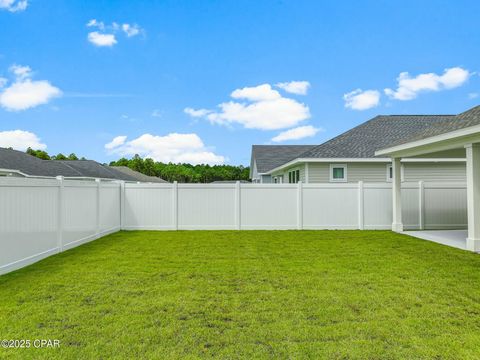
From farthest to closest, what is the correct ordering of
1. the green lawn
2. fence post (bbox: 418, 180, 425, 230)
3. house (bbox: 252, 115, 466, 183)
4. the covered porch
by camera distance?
house (bbox: 252, 115, 466, 183), fence post (bbox: 418, 180, 425, 230), the covered porch, the green lawn

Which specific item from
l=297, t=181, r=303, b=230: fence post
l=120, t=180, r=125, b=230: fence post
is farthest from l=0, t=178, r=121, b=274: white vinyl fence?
l=297, t=181, r=303, b=230: fence post

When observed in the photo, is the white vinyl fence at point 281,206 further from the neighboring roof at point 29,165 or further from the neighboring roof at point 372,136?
the neighboring roof at point 29,165

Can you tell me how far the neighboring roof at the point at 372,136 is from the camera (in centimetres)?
1588

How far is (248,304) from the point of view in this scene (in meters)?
4.40

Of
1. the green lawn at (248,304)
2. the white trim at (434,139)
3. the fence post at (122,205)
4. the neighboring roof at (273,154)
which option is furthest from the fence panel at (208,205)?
the neighboring roof at (273,154)

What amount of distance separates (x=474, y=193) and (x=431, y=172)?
8968mm

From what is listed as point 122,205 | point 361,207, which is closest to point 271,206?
point 361,207

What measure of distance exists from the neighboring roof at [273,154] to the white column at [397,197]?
16418 millimetres

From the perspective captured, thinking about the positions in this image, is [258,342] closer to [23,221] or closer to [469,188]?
[23,221]

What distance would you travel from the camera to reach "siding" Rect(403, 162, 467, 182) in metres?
16.2

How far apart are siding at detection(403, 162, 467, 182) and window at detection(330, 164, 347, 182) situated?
294 cm

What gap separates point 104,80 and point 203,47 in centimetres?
764

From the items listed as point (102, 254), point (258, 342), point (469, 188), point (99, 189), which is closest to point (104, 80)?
point (99, 189)

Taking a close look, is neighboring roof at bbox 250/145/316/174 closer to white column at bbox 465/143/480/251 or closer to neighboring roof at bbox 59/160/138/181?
neighboring roof at bbox 59/160/138/181
